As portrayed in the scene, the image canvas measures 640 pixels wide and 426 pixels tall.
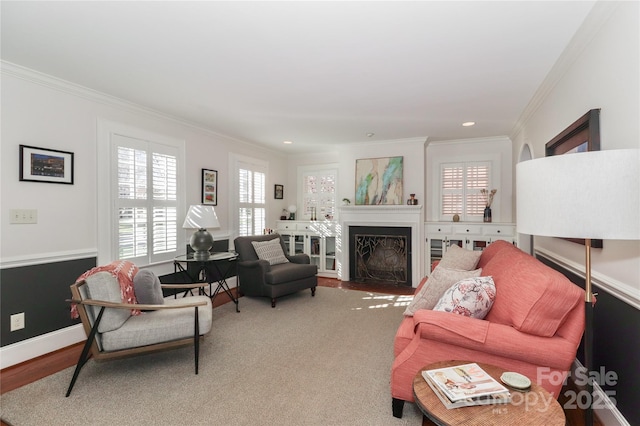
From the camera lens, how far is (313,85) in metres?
3.02

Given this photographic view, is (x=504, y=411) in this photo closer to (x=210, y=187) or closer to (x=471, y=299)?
(x=471, y=299)

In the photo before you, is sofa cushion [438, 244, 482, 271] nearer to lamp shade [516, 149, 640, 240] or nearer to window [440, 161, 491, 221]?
lamp shade [516, 149, 640, 240]

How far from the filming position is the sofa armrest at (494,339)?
5.21 feet

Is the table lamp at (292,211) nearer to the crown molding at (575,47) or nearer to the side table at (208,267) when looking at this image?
the side table at (208,267)

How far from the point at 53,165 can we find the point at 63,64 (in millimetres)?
900

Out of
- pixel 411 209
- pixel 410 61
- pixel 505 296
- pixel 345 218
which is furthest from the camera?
pixel 345 218

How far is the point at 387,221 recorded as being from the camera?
5434 mm

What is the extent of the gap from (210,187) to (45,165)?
6.69 ft

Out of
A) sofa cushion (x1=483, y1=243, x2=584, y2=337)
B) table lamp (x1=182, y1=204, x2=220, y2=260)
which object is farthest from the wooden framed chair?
sofa cushion (x1=483, y1=243, x2=584, y2=337)

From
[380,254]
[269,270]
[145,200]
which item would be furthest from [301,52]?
[380,254]

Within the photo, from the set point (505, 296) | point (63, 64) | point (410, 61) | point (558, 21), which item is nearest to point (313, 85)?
point (410, 61)

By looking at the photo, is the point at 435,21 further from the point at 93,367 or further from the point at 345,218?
the point at 345,218

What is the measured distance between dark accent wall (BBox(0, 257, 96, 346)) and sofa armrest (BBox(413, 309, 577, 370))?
3146 millimetres

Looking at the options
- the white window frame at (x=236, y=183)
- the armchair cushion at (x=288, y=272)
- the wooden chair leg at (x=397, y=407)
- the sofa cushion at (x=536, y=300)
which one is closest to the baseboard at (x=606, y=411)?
the sofa cushion at (x=536, y=300)
